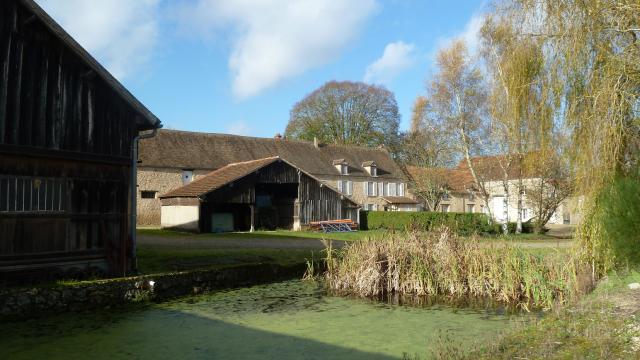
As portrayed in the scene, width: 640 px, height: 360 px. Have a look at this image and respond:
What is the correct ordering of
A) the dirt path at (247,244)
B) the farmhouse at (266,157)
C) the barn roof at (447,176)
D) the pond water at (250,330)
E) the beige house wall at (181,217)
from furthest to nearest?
the barn roof at (447,176)
the farmhouse at (266,157)
the beige house wall at (181,217)
the dirt path at (247,244)
the pond water at (250,330)

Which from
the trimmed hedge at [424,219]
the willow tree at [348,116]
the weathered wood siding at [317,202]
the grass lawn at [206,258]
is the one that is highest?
the willow tree at [348,116]

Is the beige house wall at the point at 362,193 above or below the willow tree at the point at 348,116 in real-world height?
below

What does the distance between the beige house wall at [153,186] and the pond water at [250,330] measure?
2446 centimetres

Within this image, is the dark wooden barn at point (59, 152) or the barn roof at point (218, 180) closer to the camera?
the dark wooden barn at point (59, 152)

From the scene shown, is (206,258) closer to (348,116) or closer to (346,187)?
(346,187)

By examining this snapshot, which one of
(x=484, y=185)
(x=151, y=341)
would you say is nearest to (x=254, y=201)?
(x=484, y=185)

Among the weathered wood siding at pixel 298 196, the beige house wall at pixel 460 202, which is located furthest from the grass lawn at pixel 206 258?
the beige house wall at pixel 460 202

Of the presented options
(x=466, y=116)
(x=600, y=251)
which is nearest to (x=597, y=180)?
(x=600, y=251)

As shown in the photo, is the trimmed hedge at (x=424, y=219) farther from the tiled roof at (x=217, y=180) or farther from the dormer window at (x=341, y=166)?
the tiled roof at (x=217, y=180)

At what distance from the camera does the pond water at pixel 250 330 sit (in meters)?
7.74

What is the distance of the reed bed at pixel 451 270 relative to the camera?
11.5 meters

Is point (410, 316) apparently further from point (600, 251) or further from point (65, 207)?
point (65, 207)

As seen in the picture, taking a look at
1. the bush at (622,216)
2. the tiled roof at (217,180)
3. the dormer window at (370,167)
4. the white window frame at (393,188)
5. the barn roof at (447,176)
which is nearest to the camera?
the bush at (622,216)

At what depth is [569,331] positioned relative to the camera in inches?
266
